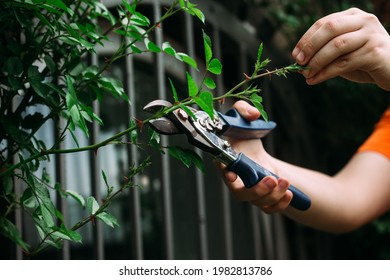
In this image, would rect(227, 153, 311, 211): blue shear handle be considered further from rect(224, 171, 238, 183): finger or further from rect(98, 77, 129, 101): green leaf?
rect(98, 77, 129, 101): green leaf

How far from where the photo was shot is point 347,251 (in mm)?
2730

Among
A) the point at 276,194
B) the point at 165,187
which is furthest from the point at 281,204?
the point at 165,187

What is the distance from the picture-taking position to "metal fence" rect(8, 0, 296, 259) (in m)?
1.80

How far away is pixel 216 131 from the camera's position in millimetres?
1101

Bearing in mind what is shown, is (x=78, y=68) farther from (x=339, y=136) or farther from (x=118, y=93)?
(x=339, y=136)

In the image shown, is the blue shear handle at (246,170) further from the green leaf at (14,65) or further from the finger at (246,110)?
the green leaf at (14,65)

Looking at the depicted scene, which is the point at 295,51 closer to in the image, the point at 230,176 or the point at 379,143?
Answer: the point at 230,176

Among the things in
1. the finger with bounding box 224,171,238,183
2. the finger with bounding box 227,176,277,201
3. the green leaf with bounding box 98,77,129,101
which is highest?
the green leaf with bounding box 98,77,129,101

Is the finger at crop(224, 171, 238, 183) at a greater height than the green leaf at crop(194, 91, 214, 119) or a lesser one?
lesser

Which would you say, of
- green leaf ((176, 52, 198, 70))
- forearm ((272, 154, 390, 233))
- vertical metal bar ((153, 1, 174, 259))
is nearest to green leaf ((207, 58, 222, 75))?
green leaf ((176, 52, 198, 70))

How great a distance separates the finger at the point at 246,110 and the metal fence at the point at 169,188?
220mm

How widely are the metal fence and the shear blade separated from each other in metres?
0.28

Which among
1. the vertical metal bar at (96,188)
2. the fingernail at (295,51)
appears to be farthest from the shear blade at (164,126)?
the vertical metal bar at (96,188)

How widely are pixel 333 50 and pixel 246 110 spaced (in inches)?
8.2
